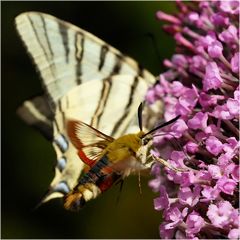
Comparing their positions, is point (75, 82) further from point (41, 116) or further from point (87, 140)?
point (87, 140)

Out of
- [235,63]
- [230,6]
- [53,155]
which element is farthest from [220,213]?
[53,155]

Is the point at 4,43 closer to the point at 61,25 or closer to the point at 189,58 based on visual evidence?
the point at 61,25

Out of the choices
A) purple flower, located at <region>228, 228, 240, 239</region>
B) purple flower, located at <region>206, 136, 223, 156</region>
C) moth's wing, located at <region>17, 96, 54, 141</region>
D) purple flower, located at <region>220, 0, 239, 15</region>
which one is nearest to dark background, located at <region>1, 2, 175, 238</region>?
moth's wing, located at <region>17, 96, 54, 141</region>

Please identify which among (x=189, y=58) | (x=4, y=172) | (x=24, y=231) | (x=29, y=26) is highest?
(x=29, y=26)

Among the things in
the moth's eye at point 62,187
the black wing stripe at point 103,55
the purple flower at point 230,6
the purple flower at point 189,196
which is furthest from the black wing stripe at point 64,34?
the purple flower at point 189,196

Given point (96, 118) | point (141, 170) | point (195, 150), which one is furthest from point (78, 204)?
point (96, 118)

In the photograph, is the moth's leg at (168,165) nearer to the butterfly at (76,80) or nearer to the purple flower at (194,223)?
the purple flower at (194,223)

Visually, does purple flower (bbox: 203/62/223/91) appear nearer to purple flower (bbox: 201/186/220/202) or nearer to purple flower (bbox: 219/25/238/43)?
purple flower (bbox: 219/25/238/43)
